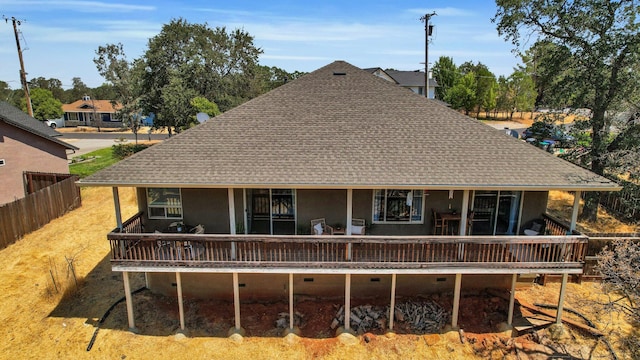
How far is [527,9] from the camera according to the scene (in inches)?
749

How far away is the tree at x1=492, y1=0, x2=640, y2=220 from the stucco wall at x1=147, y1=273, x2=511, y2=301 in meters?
11.2

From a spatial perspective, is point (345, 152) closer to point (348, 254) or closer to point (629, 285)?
point (348, 254)

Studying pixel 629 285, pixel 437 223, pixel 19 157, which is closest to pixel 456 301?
pixel 437 223

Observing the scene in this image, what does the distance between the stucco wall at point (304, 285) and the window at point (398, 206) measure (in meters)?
1.96

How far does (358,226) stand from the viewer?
38.8 feet

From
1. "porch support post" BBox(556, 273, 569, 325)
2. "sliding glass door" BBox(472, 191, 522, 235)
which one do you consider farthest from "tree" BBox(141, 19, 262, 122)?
"porch support post" BBox(556, 273, 569, 325)

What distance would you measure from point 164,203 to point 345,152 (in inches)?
247

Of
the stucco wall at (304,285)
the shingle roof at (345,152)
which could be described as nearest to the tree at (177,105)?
the shingle roof at (345,152)

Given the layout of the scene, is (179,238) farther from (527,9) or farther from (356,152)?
(527,9)

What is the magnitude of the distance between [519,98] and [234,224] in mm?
54210

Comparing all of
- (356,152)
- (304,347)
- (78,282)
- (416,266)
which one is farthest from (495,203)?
(78,282)

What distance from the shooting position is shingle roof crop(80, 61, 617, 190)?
33.9 feet

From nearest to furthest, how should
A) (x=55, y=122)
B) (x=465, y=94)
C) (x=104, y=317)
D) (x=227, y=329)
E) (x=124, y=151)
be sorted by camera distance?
(x=227, y=329)
(x=104, y=317)
(x=124, y=151)
(x=465, y=94)
(x=55, y=122)

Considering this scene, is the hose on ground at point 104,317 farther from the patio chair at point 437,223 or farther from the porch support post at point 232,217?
the patio chair at point 437,223
